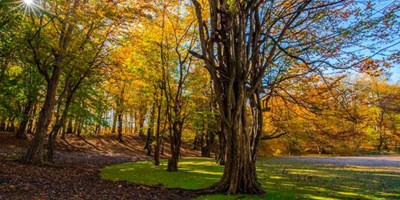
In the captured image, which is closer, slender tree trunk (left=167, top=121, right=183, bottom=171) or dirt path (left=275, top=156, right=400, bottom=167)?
slender tree trunk (left=167, top=121, right=183, bottom=171)

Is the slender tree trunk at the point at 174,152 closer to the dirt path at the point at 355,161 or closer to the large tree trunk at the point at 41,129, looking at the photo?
the large tree trunk at the point at 41,129

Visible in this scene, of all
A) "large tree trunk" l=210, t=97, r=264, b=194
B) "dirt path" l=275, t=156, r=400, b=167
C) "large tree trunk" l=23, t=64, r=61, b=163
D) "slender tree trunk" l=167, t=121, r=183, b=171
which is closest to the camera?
"large tree trunk" l=210, t=97, r=264, b=194

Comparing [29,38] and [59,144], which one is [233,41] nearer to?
[29,38]

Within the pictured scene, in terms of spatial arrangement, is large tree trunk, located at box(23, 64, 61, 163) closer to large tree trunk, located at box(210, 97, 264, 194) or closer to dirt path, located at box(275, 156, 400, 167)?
large tree trunk, located at box(210, 97, 264, 194)

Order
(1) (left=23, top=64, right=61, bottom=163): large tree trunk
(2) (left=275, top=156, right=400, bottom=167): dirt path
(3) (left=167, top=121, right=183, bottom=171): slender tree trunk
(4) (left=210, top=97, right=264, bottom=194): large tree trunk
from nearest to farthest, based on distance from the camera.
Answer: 1. (4) (left=210, top=97, right=264, bottom=194): large tree trunk
2. (1) (left=23, top=64, right=61, bottom=163): large tree trunk
3. (3) (left=167, top=121, right=183, bottom=171): slender tree trunk
4. (2) (left=275, top=156, right=400, bottom=167): dirt path

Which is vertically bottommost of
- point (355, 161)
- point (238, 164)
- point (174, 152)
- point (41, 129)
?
point (355, 161)

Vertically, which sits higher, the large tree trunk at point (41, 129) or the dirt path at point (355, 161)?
the large tree trunk at point (41, 129)

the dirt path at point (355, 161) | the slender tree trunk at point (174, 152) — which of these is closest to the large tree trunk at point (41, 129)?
the slender tree trunk at point (174, 152)

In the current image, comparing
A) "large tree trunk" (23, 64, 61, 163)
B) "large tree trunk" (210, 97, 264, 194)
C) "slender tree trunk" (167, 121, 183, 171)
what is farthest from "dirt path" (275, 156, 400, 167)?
"large tree trunk" (23, 64, 61, 163)

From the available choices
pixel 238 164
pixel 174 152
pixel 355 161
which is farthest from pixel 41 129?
pixel 355 161

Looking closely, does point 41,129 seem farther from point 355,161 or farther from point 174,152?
point 355,161

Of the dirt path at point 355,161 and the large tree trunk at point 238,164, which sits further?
the dirt path at point 355,161

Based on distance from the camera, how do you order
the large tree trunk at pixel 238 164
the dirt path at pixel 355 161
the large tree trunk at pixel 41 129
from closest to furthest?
the large tree trunk at pixel 238 164, the large tree trunk at pixel 41 129, the dirt path at pixel 355 161

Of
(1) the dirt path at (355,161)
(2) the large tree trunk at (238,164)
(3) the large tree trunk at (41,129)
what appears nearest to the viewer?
(2) the large tree trunk at (238,164)
